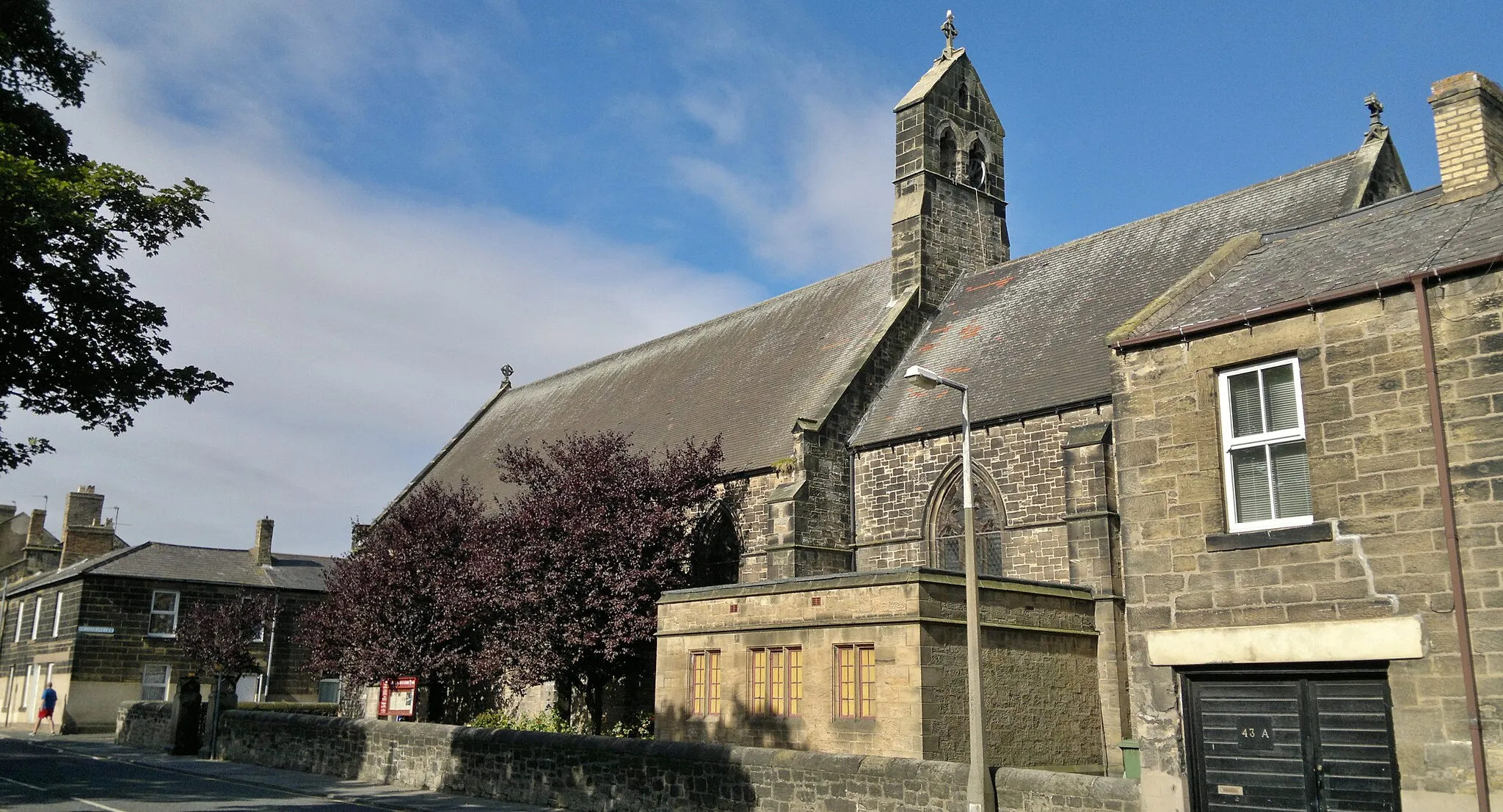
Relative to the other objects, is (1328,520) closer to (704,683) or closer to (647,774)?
(647,774)

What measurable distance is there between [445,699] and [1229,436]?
2703 cm

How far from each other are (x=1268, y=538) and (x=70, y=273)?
14.1 m

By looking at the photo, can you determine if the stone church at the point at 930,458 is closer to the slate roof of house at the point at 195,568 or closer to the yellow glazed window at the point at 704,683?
the yellow glazed window at the point at 704,683

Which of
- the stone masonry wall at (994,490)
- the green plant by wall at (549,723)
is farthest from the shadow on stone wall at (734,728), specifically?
the stone masonry wall at (994,490)

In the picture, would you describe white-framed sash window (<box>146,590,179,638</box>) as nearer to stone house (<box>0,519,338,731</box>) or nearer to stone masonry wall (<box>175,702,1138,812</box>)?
stone house (<box>0,519,338,731</box>)

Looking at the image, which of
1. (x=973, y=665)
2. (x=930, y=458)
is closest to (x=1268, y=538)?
(x=973, y=665)

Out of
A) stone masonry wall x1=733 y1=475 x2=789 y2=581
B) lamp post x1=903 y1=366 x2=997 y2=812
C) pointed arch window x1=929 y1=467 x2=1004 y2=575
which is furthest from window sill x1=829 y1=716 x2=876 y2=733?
stone masonry wall x1=733 y1=475 x2=789 y2=581

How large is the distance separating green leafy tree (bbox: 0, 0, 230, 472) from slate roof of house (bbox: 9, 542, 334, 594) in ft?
89.1

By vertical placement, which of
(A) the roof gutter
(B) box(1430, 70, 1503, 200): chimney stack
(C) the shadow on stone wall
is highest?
(B) box(1430, 70, 1503, 200): chimney stack

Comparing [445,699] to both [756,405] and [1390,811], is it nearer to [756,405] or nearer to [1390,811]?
[756,405]

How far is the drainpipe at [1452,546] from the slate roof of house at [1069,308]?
9.86 meters

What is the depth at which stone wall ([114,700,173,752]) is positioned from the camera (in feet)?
97.1

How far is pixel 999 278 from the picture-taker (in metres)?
28.4

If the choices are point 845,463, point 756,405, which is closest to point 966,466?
point 845,463
